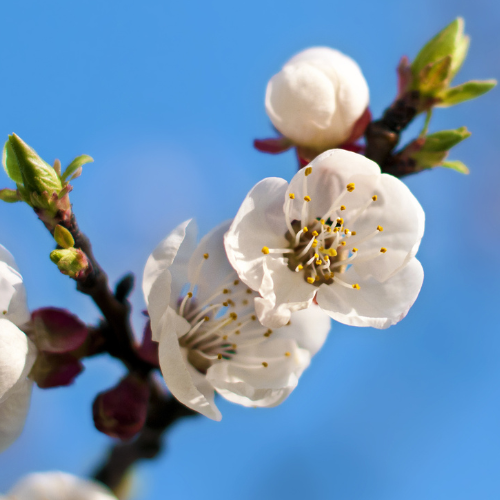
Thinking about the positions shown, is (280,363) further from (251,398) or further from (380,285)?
(380,285)

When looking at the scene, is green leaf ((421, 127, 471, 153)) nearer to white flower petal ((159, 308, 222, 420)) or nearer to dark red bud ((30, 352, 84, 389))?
white flower petal ((159, 308, 222, 420))

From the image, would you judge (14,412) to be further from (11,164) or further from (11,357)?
(11,164)

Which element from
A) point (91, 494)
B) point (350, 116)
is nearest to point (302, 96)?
point (350, 116)

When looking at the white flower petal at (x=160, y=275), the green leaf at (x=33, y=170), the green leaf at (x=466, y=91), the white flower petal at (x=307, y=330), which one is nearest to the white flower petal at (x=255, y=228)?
Result: the white flower petal at (x=160, y=275)

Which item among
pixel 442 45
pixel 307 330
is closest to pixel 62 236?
pixel 307 330

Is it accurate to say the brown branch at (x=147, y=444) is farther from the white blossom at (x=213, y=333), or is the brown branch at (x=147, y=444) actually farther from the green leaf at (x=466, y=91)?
the green leaf at (x=466, y=91)

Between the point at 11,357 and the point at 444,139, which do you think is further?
the point at 444,139
